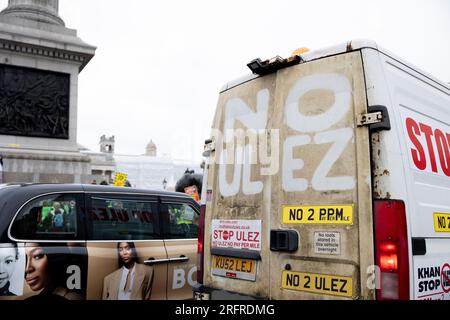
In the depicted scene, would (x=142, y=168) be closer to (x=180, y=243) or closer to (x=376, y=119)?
(x=180, y=243)

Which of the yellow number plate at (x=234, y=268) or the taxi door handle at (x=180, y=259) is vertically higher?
the yellow number plate at (x=234, y=268)

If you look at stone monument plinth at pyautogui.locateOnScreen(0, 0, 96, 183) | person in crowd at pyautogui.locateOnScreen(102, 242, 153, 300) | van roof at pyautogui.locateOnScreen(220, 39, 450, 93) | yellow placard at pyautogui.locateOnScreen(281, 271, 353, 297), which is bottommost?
person in crowd at pyautogui.locateOnScreen(102, 242, 153, 300)

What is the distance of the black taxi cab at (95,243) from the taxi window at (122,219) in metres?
0.01

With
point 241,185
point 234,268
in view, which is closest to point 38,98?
point 241,185

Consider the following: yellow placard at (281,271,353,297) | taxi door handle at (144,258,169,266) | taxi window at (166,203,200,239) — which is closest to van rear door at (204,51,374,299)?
yellow placard at (281,271,353,297)

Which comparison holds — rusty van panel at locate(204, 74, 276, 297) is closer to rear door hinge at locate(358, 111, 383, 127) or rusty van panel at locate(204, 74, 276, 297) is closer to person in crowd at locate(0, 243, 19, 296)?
rear door hinge at locate(358, 111, 383, 127)

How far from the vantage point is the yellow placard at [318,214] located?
9.05ft

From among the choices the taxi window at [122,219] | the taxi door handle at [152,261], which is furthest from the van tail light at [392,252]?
the taxi window at [122,219]

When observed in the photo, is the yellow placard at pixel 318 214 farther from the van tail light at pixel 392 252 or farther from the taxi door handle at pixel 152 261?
the taxi door handle at pixel 152 261

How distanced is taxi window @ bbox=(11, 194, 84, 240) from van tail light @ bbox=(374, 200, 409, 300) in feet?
9.57

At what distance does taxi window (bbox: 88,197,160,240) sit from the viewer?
4.35 m

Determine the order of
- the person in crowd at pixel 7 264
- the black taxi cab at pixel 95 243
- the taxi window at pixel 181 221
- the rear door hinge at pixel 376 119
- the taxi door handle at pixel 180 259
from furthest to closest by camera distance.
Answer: the taxi window at pixel 181 221 < the taxi door handle at pixel 180 259 < the black taxi cab at pixel 95 243 < the person in crowd at pixel 7 264 < the rear door hinge at pixel 376 119

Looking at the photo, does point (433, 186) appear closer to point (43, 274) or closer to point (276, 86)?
point (276, 86)
